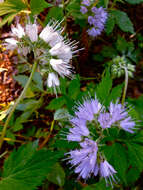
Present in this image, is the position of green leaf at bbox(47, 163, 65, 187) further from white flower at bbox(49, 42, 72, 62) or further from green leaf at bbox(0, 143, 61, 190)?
white flower at bbox(49, 42, 72, 62)

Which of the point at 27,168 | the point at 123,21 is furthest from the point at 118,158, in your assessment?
the point at 123,21

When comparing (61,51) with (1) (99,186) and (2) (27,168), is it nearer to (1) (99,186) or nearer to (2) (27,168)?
(2) (27,168)

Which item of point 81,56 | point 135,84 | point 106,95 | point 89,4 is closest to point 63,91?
point 106,95

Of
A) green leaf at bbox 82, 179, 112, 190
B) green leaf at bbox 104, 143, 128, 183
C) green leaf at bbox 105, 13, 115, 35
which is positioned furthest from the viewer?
green leaf at bbox 105, 13, 115, 35

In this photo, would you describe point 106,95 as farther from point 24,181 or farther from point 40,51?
point 24,181

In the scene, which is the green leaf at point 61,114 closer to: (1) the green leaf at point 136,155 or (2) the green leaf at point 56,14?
(1) the green leaf at point 136,155

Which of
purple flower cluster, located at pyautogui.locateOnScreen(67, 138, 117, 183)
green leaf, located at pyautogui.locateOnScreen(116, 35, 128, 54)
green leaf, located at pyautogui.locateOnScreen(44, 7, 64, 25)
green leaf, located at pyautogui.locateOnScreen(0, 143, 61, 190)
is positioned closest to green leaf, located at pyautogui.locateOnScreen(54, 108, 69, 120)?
green leaf, located at pyautogui.locateOnScreen(0, 143, 61, 190)

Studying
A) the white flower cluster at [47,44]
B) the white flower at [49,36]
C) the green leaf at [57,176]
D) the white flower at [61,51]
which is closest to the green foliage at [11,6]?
the white flower cluster at [47,44]
